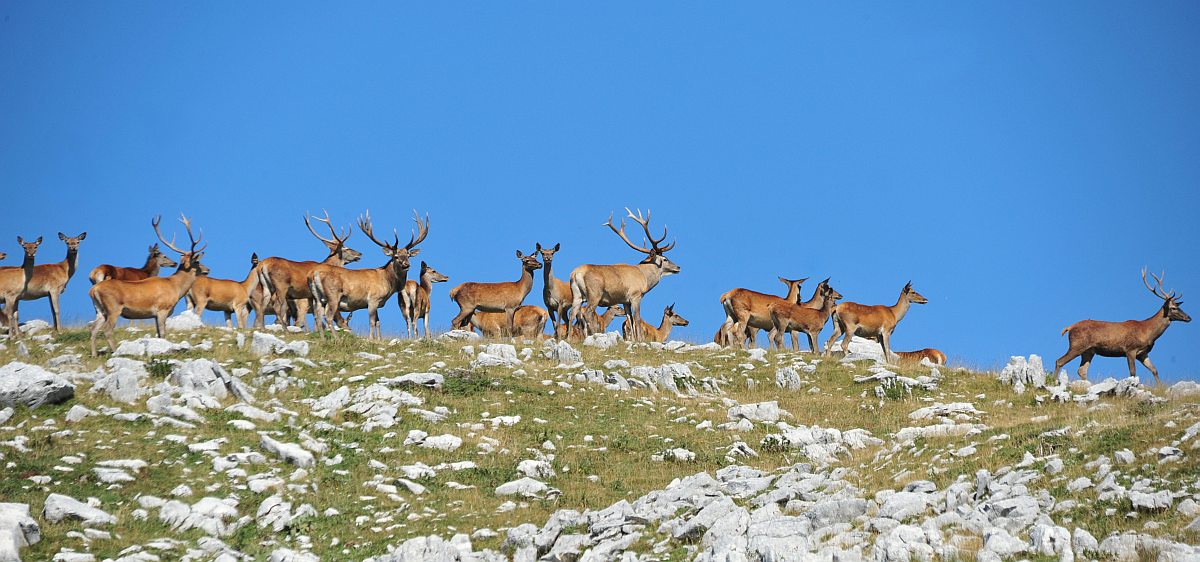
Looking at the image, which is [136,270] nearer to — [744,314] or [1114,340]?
[744,314]

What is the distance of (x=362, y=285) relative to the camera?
23.8m

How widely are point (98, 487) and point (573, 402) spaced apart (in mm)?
7572

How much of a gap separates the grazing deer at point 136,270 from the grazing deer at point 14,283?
6.34 feet

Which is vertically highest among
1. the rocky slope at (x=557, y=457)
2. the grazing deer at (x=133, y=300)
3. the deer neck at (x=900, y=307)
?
the deer neck at (x=900, y=307)

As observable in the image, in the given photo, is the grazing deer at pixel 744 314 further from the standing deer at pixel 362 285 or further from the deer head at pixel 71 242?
the deer head at pixel 71 242

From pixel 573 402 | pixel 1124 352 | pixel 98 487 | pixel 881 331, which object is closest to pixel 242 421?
pixel 98 487

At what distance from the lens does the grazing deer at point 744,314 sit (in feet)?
86.4

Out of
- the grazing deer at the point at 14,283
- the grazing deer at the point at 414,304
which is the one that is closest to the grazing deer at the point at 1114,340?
the grazing deer at the point at 414,304

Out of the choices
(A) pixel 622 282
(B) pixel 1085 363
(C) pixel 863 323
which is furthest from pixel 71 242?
(B) pixel 1085 363

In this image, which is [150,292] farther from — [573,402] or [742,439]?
[742,439]

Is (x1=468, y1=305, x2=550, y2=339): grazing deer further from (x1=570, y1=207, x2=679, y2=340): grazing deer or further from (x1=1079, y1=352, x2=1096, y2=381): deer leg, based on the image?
(x1=1079, y1=352, x2=1096, y2=381): deer leg

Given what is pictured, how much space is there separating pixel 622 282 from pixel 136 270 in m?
11.9

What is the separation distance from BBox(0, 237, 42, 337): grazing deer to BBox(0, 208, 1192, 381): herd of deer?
0.02m

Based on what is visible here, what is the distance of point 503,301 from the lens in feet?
88.8
